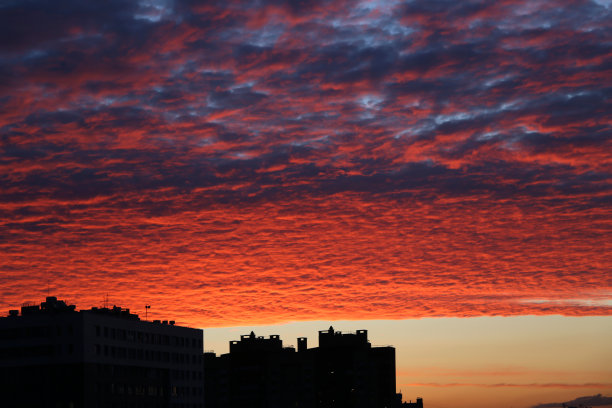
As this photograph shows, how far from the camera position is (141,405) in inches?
7869

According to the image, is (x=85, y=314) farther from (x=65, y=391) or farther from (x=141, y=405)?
(x=141, y=405)

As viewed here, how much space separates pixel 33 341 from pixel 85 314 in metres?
11.9

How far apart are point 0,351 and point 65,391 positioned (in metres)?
16.9

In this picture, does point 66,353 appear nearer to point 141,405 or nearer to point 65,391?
point 65,391

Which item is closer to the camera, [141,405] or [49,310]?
[49,310]

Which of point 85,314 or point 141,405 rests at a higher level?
point 85,314

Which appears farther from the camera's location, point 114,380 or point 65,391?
point 114,380

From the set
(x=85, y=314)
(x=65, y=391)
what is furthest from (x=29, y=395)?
(x=85, y=314)

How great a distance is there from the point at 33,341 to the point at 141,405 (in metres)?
30.7

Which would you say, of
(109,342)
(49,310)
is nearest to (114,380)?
(109,342)

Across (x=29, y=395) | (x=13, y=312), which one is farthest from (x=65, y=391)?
(x=13, y=312)

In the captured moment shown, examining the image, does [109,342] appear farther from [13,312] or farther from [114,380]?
[13,312]

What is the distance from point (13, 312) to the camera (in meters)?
190

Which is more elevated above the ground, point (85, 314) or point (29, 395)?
point (85, 314)
